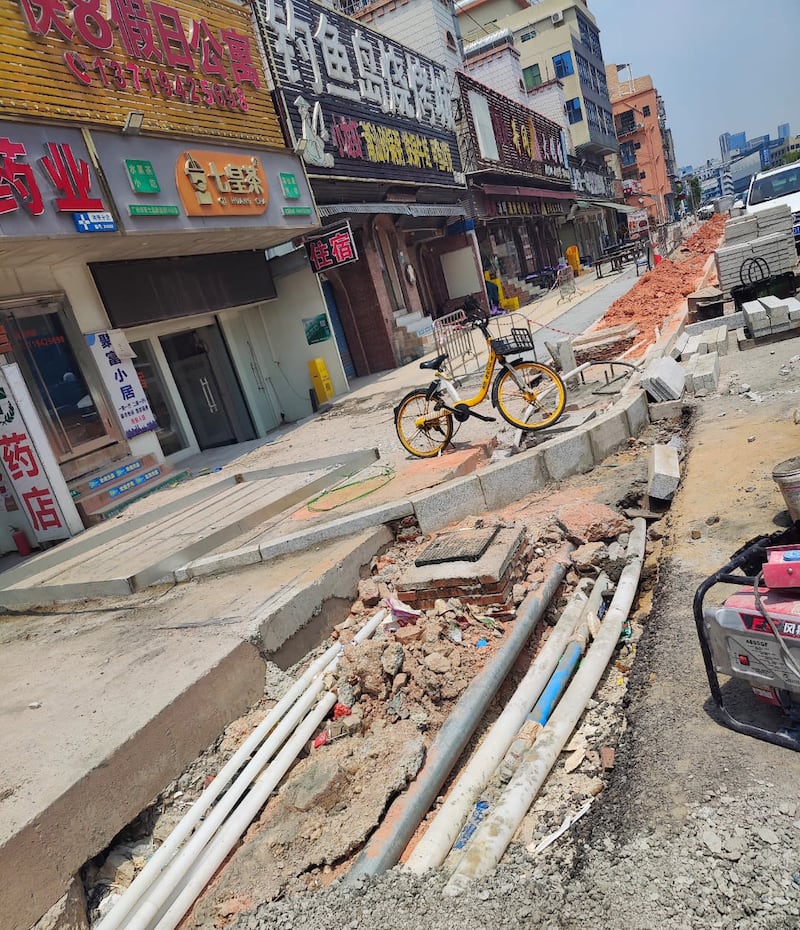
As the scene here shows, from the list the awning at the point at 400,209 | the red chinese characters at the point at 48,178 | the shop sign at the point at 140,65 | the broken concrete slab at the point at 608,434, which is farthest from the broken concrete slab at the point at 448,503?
the awning at the point at 400,209

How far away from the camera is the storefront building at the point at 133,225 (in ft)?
25.2

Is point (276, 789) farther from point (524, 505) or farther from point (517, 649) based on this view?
point (524, 505)

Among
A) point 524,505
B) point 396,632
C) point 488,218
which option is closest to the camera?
point 396,632

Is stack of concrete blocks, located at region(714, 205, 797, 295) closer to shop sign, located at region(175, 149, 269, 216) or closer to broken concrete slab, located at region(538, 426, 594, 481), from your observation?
broken concrete slab, located at region(538, 426, 594, 481)

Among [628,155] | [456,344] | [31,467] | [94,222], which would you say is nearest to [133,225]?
[94,222]

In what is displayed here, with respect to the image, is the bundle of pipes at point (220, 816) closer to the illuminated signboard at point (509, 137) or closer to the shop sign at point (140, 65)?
the shop sign at point (140, 65)

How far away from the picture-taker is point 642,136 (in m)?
71.5

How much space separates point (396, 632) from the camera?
4.23 meters

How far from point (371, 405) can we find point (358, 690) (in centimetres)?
857

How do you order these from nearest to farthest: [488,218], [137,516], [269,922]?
[269,922], [137,516], [488,218]

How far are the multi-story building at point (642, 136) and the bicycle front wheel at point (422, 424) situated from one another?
69.6 metres

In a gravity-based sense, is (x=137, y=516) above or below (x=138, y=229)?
below

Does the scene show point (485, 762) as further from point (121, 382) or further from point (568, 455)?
point (121, 382)

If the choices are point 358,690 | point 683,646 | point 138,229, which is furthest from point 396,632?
point 138,229
